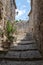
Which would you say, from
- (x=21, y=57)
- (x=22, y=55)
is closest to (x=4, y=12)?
(x=22, y=55)

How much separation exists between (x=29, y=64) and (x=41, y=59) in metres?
0.72

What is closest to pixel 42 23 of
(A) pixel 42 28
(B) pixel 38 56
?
(A) pixel 42 28

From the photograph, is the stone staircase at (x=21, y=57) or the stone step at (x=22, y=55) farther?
the stone step at (x=22, y=55)

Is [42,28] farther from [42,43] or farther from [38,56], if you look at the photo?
[38,56]

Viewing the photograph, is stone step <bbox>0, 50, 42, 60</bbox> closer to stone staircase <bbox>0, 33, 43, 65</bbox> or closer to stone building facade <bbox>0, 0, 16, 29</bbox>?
stone staircase <bbox>0, 33, 43, 65</bbox>

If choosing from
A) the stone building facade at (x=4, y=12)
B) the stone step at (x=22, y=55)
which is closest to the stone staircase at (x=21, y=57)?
the stone step at (x=22, y=55)

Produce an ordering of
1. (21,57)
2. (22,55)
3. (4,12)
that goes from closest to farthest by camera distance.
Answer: (21,57), (22,55), (4,12)

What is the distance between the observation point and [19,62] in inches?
266

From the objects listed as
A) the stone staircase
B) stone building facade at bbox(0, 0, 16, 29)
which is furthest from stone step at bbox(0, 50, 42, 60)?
stone building facade at bbox(0, 0, 16, 29)

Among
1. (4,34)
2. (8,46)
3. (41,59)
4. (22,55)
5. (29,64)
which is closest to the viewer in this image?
(29,64)

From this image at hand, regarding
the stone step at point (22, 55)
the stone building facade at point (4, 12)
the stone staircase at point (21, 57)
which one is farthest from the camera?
the stone building facade at point (4, 12)

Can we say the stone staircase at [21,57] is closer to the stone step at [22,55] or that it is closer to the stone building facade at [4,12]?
the stone step at [22,55]

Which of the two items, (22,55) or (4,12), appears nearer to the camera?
(22,55)

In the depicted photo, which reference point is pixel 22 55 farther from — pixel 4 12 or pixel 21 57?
pixel 4 12
